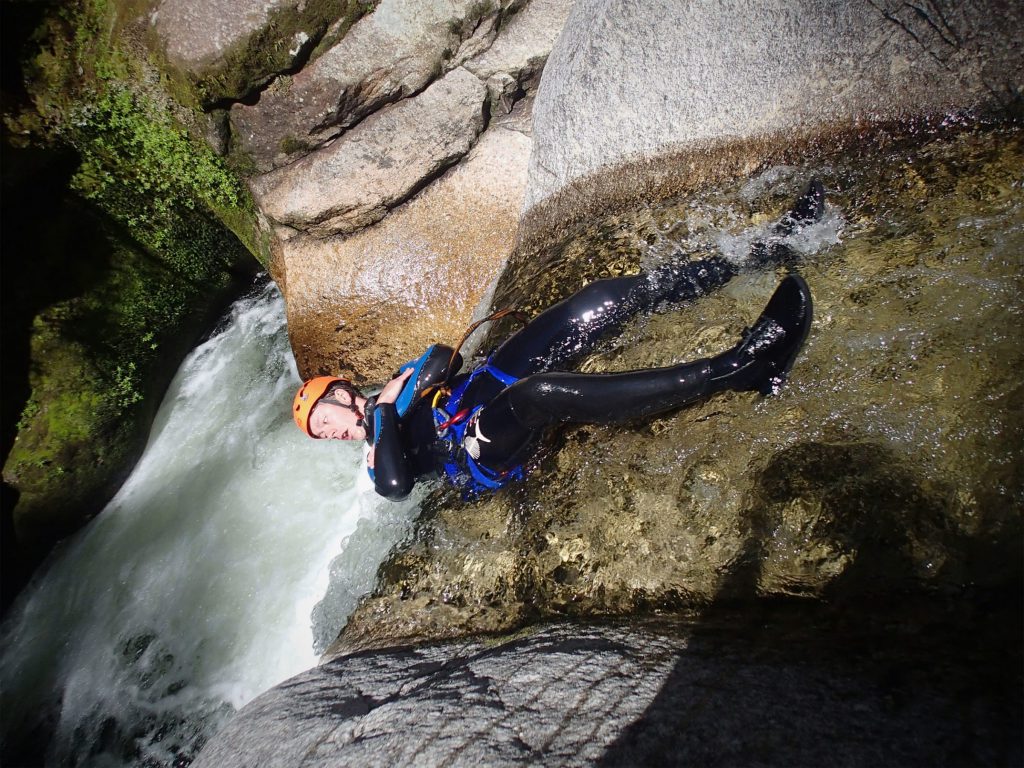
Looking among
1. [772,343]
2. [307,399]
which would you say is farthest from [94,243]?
[772,343]

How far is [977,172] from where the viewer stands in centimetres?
272

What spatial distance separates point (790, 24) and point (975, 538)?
286 centimetres

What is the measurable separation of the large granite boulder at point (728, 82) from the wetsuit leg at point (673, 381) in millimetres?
1393

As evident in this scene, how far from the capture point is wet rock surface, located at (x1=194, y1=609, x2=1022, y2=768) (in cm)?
137

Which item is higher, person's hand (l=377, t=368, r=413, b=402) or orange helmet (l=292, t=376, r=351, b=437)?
orange helmet (l=292, t=376, r=351, b=437)

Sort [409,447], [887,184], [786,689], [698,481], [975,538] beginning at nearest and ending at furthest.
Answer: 1. [786,689]
2. [975,538]
3. [698,481]
4. [887,184]
5. [409,447]

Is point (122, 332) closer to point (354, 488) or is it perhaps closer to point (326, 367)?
point (326, 367)

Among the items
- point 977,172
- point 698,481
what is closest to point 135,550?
point 698,481

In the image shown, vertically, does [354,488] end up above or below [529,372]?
below

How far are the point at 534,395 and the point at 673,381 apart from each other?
711 mm

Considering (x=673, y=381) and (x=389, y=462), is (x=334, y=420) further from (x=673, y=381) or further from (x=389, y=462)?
(x=673, y=381)

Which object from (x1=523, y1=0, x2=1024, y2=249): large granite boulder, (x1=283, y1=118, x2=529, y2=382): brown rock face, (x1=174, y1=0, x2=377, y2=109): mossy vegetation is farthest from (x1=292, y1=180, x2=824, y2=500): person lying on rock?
(x1=174, y1=0, x2=377, y2=109): mossy vegetation

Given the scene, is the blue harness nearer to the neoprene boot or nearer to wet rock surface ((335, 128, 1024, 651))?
wet rock surface ((335, 128, 1024, 651))

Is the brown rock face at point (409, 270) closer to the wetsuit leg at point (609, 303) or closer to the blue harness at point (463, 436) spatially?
the blue harness at point (463, 436)
